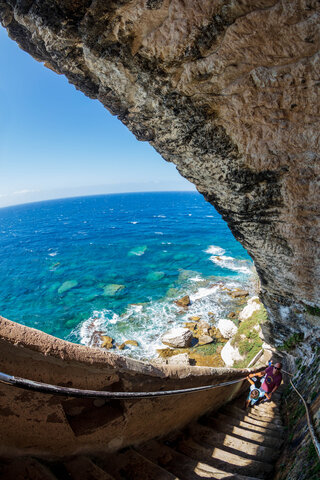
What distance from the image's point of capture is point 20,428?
258 centimetres

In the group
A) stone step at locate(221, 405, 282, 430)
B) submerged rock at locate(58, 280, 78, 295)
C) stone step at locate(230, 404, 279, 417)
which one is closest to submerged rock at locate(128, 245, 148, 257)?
submerged rock at locate(58, 280, 78, 295)

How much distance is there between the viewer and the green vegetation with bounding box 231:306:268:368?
562 inches

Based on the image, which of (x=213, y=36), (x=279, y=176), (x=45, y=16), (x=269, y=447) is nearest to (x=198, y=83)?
(x=213, y=36)

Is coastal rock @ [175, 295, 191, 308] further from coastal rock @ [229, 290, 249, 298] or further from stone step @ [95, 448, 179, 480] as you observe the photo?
stone step @ [95, 448, 179, 480]

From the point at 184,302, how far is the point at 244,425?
1718 cm

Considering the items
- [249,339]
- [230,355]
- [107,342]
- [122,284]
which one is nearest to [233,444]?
[230,355]

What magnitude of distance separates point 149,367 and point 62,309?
22.1 m

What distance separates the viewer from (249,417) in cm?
617

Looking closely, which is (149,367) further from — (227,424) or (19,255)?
(19,255)

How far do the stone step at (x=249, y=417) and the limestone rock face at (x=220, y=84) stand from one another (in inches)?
143

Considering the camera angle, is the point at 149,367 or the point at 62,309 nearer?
the point at 149,367

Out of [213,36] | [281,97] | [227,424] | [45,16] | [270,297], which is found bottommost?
[227,424]

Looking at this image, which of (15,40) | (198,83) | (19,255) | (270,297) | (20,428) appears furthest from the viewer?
(19,255)

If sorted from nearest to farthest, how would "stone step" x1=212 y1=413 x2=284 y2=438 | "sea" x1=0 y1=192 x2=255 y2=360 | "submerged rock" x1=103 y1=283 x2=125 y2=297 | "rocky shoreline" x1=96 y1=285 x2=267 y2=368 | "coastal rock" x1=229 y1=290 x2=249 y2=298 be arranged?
"stone step" x1=212 y1=413 x2=284 y2=438 → "rocky shoreline" x1=96 y1=285 x2=267 y2=368 → "sea" x1=0 y1=192 x2=255 y2=360 → "coastal rock" x1=229 y1=290 x2=249 y2=298 → "submerged rock" x1=103 y1=283 x2=125 y2=297
